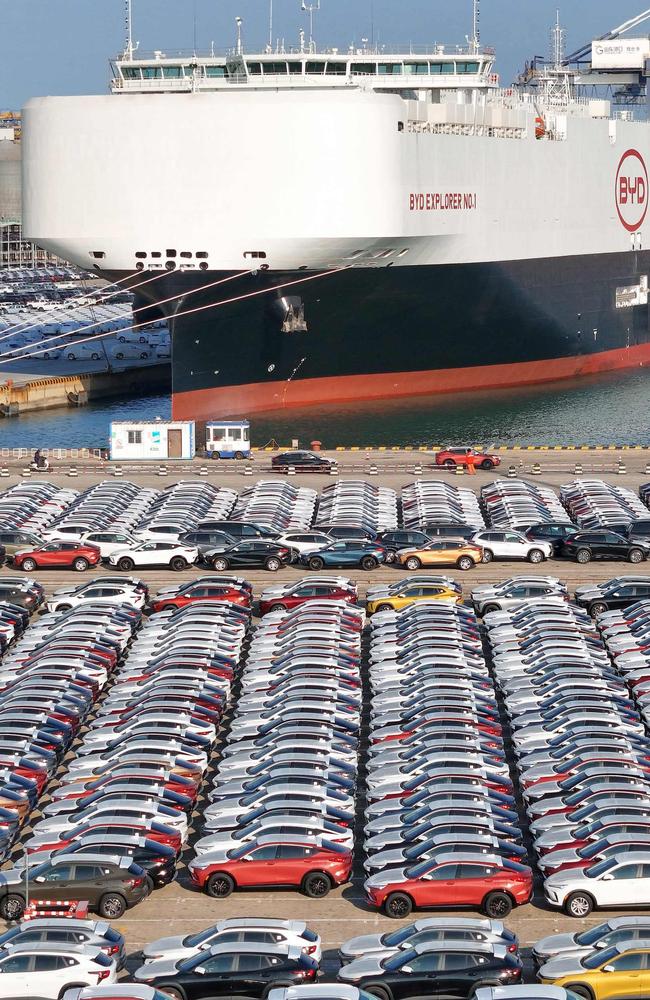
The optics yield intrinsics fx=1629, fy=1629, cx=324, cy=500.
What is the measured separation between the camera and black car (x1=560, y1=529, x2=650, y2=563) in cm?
4988

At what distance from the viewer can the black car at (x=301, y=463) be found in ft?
209

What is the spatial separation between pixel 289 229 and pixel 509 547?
28.0 meters

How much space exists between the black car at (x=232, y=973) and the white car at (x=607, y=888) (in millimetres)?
4884

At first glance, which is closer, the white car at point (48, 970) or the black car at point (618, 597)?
the white car at point (48, 970)

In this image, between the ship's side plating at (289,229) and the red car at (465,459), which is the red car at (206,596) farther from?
the ship's side plating at (289,229)

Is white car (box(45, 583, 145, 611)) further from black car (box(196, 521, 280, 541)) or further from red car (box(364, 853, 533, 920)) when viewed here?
red car (box(364, 853, 533, 920))

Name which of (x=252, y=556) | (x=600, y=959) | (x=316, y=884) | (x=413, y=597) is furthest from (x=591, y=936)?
(x=252, y=556)

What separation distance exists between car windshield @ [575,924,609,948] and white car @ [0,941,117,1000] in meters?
6.66

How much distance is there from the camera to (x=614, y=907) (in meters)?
26.1

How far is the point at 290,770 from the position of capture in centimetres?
3002

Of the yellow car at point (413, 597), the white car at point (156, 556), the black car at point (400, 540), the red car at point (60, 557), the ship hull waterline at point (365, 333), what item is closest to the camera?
the yellow car at point (413, 597)

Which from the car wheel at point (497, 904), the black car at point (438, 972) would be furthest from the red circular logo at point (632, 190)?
the black car at point (438, 972)

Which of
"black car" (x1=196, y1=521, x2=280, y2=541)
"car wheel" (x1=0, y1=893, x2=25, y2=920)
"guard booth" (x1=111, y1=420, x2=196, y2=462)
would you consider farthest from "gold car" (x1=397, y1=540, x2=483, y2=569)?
"car wheel" (x1=0, y1=893, x2=25, y2=920)

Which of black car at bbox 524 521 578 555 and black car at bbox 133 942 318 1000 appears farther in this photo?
black car at bbox 524 521 578 555
